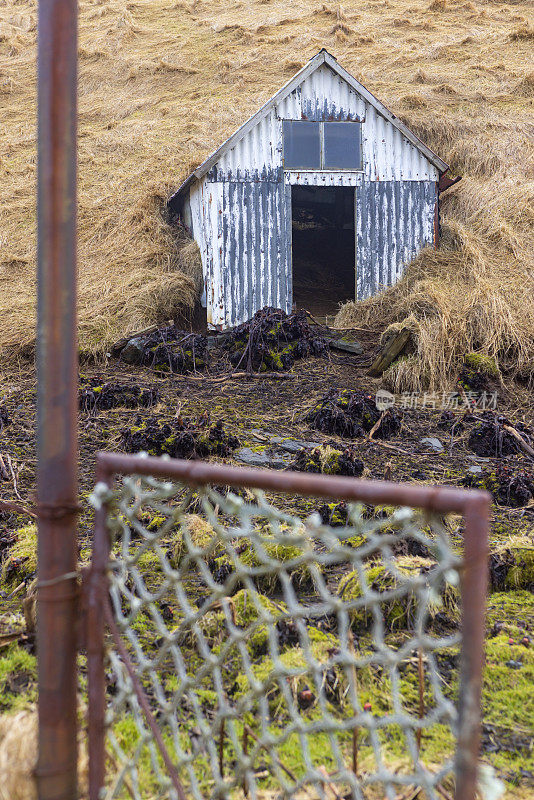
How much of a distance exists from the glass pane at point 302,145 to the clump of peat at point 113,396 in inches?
197

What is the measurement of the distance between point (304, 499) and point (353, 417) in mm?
1868

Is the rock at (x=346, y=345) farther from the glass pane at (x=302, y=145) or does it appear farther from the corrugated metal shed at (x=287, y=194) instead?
the glass pane at (x=302, y=145)

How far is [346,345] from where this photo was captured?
956 centimetres

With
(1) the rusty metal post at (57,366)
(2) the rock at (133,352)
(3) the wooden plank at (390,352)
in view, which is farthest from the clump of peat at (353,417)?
(1) the rusty metal post at (57,366)

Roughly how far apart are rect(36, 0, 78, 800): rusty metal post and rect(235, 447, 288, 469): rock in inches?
169

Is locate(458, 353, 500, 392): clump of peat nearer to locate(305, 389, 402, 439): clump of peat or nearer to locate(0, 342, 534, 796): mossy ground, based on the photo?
locate(0, 342, 534, 796): mossy ground

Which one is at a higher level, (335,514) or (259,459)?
(259,459)

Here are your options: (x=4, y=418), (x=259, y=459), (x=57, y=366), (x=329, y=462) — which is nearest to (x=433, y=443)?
(x=329, y=462)

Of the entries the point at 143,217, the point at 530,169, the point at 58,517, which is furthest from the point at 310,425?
the point at 530,169

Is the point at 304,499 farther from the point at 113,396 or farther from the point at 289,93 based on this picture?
the point at 289,93

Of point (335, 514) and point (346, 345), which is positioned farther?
point (346, 345)

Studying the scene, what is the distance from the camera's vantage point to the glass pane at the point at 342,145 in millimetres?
10750

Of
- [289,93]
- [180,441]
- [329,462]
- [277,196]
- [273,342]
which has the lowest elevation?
[329,462]

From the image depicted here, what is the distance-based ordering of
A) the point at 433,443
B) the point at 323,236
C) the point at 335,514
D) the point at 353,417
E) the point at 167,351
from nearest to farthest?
the point at 335,514
the point at 433,443
the point at 353,417
the point at 167,351
the point at 323,236
